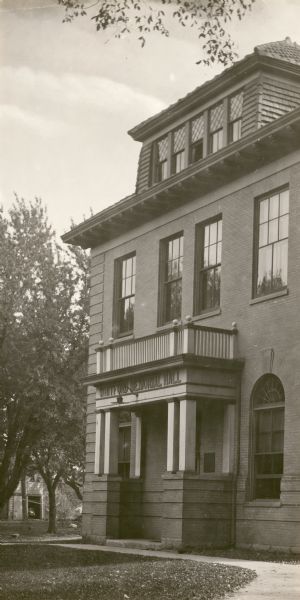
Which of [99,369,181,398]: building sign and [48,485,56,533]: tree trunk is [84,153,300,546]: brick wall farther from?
[48,485,56,533]: tree trunk

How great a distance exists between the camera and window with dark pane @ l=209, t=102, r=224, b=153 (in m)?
24.2

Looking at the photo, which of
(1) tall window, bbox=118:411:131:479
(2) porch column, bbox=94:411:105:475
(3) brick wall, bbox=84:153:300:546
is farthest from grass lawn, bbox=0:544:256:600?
(1) tall window, bbox=118:411:131:479

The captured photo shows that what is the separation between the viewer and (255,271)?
2205 cm

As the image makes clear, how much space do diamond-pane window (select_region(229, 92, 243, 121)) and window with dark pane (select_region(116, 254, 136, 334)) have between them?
5.48 metres

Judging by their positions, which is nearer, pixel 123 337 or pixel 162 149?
pixel 162 149

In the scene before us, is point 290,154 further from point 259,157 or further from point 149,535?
point 149,535

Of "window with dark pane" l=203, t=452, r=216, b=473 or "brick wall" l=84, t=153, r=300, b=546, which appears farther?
"window with dark pane" l=203, t=452, r=216, b=473

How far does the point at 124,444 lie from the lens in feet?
87.4

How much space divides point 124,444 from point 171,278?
474cm

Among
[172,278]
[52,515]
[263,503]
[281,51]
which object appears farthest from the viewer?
[52,515]

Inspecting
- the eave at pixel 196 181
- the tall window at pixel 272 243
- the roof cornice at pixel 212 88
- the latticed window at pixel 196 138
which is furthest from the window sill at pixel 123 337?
the tall window at pixel 272 243

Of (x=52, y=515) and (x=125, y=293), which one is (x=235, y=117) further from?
(x=52, y=515)

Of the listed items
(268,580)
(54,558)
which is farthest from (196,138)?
(268,580)

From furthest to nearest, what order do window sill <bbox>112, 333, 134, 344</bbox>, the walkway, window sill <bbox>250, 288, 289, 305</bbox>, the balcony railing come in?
window sill <bbox>112, 333, 134, 344</bbox>, the balcony railing, window sill <bbox>250, 288, 289, 305</bbox>, the walkway
